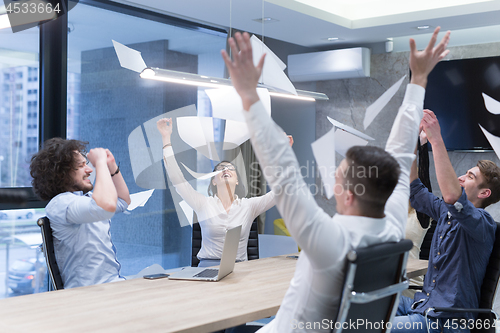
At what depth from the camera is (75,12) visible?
13.3ft

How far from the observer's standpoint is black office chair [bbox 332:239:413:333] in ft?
4.32

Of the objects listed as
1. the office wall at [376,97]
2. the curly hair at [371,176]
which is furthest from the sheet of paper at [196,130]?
the office wall at [376,97]

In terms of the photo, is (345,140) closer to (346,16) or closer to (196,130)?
(196,130)

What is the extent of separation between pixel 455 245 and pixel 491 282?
22cm

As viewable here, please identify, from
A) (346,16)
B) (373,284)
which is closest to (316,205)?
(373,284)

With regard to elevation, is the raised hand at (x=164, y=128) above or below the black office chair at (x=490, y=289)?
above

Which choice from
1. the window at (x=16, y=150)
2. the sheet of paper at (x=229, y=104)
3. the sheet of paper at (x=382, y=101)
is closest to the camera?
the sheet of paper at (x=229, y=104)

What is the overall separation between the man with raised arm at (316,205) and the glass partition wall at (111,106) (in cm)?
236

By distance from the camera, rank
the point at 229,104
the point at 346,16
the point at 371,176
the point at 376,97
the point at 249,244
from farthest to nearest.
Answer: the point at 376,97 < the point at 346,16 < the point at 249,244 < the point at 229,104 < the point at 371,176

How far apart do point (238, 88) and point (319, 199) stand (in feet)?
16.5

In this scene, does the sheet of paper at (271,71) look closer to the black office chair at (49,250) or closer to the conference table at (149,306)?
the conference table at (149,306)

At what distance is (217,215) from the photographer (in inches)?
133

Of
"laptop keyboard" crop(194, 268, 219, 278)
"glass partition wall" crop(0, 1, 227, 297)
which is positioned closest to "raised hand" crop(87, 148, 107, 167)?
"laptop keyboard" crop(194, 268, 219, 278)

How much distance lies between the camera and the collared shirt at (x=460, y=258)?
2207 mm
